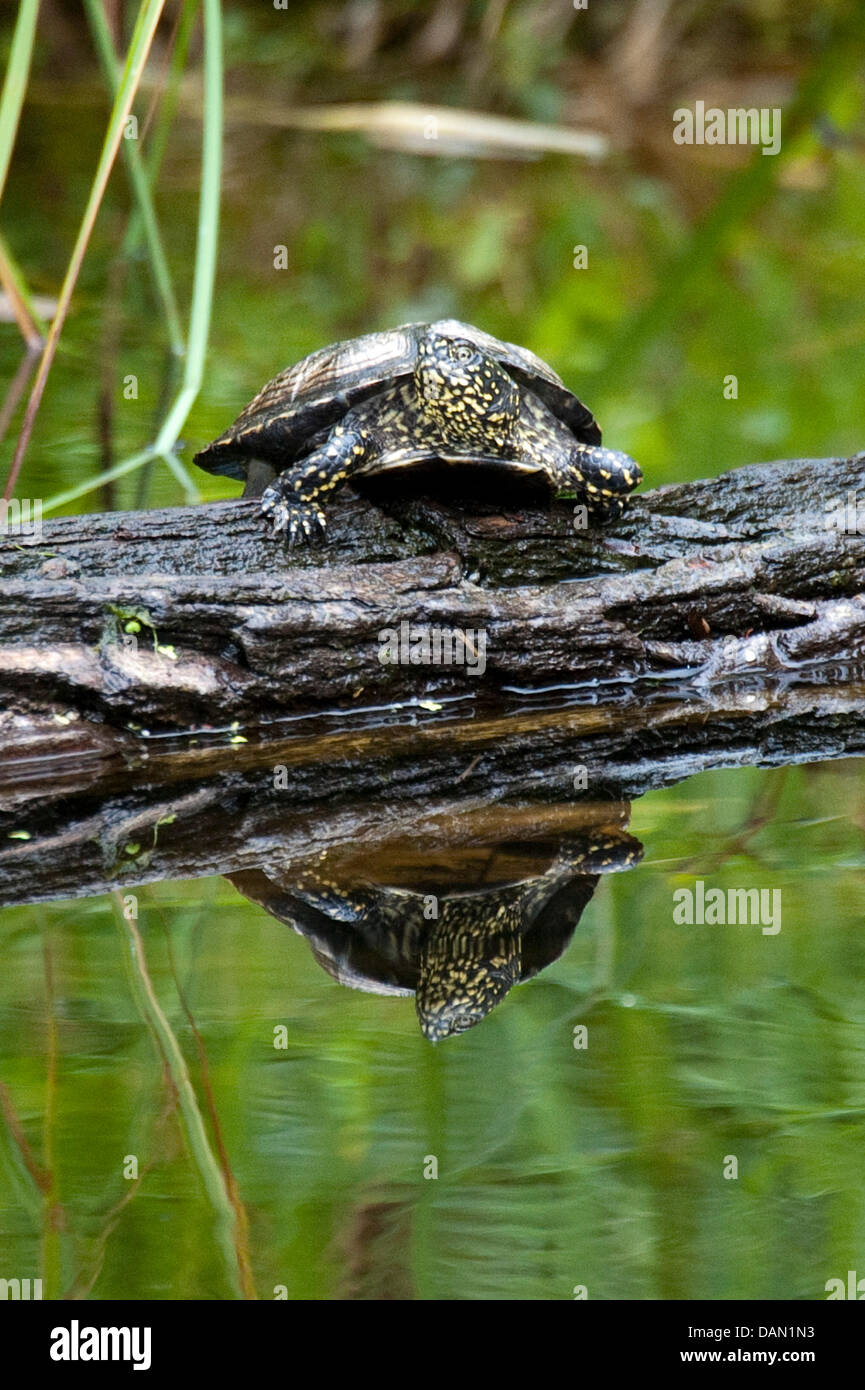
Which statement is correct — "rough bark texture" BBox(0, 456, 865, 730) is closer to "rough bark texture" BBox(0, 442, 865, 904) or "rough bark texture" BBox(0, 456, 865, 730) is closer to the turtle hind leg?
"rough bark texture" BBox(0, 442, 865, 904)

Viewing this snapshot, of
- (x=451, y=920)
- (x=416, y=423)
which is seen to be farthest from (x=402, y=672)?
(x=451, y=920)

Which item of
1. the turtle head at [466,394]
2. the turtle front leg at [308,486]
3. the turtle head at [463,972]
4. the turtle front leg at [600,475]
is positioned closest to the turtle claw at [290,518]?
the turtle front leg at [308,486]

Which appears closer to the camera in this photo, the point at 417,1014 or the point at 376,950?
the point at 417,1014

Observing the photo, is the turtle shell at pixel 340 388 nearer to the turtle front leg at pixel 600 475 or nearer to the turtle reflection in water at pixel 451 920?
the turtle front leg at pixel 600 475

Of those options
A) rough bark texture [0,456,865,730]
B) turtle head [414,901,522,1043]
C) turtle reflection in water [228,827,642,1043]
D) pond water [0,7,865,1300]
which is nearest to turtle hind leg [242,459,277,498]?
rough bark texture [0,456,865,730]

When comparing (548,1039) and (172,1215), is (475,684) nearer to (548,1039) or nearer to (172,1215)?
(548,1039)

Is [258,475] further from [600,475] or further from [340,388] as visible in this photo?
[600,475]

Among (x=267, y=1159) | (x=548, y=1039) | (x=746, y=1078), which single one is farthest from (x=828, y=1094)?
(x=267, y=1159)
